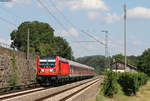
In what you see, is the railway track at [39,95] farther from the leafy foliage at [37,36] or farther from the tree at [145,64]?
the leafy foliage at [37,36]

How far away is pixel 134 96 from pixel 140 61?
164 ft

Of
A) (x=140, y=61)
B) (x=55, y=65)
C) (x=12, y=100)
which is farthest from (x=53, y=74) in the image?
(x=140, y=61)

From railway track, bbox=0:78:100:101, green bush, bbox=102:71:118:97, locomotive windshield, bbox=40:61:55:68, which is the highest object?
locomotive windshield, bbox=40:61:55:68

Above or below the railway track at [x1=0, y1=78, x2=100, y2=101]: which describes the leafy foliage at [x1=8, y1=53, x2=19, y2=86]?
above

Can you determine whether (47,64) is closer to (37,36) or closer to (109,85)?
(109,85)

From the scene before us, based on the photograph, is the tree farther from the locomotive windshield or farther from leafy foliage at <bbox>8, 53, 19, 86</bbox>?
leafy foliage at <bbox>8, 53, 19, 86</bbox>

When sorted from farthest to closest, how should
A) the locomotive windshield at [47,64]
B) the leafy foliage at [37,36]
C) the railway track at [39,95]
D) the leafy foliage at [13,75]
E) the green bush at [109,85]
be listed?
the leafy foliage at [37,36], the locomotive windshield at [47,64], the leafy foliage at [13,75], the green bush at [109,85], the railway track at [39,95]

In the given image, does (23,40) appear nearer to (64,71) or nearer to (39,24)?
(39,24)

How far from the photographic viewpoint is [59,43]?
102 metres

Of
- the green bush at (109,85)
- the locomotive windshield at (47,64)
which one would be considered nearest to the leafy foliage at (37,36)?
the locomotive windshield at (47,64)

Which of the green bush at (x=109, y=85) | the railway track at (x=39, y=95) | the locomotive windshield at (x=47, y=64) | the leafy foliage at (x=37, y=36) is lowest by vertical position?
the railway track at (x=39, y=95)

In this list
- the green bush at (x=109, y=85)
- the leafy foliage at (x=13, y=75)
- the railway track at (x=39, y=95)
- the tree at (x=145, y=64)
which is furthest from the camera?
the tree at (x=145, y=64)

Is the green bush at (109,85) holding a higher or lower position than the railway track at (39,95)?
higher

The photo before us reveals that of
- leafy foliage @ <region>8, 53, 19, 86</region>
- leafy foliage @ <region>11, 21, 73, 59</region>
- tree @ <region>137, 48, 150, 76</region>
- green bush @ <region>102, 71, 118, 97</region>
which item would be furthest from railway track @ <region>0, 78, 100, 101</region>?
leafy foliage @ <region>11, 21, 73, 59</region>
